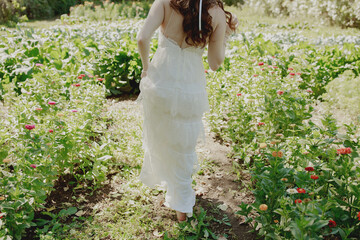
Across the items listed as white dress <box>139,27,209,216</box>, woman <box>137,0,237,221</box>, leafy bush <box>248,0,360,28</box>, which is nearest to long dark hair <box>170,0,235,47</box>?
woman <box>137,0,237,221</box>

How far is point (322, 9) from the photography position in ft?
39.3

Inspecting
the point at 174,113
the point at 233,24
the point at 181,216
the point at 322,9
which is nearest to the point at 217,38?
the point at 233,24

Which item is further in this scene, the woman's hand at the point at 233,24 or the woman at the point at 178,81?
the woman's hand at the point at 233,24

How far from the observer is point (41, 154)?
258 cm

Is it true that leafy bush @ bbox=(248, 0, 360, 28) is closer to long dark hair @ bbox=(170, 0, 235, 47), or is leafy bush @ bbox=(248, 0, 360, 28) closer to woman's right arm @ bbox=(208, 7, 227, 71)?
woman's right arm @ bbox=(208, 7, 227, 71)

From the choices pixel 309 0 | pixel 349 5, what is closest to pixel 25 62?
pixel 349 5

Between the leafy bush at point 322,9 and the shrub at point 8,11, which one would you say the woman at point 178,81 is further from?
the shrub at point 8,11

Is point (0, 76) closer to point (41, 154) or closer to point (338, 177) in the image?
point (41, 154)

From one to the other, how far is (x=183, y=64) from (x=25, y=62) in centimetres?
317

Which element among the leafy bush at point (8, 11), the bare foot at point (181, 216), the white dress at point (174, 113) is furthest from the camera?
the leafy bush at point (8, 11)

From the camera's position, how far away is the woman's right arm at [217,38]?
2.13 meters

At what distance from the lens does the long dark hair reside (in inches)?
79.4

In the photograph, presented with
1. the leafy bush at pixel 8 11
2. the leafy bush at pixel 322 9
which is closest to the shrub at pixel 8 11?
the leafy bush at pixel 8 11

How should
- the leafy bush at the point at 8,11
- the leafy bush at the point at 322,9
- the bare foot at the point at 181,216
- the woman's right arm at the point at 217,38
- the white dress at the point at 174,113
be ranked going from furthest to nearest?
1. the leafy bush at the point at 8,11
2. the leafy bush at the point at 322,9
3. the bare foot at the point at 181,216
4. the white dress at the point at 174,113
5. the woman's right arm at the point at 217,38
